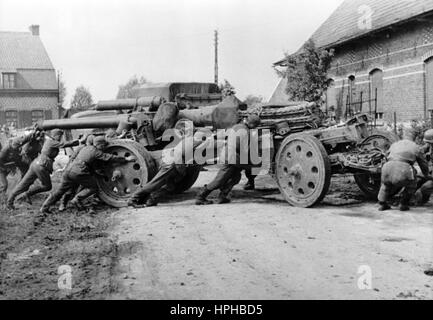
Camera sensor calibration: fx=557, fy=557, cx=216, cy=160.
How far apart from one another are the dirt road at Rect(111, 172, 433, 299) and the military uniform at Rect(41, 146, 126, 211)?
93 cm

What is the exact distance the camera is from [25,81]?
44594 mm

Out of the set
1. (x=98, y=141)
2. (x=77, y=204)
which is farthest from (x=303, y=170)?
(x=77, y=204)

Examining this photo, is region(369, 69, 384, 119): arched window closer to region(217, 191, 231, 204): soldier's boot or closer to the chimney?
region(217, 191, 231, 204): soldier's boot

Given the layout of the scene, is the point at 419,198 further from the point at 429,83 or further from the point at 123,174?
the point at 429,83

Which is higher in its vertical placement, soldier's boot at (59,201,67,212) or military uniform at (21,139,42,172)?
military uniform at (21,139,42,172)

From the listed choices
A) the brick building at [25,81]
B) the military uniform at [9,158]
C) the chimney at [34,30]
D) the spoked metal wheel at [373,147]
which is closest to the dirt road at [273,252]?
the spoked metal wheel at [373,147]

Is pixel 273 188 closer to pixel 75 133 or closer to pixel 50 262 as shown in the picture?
pixel 50 262

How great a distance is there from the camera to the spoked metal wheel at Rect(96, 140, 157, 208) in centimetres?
964

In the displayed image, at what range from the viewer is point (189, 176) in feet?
37.1

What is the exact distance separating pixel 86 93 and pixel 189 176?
182 ft

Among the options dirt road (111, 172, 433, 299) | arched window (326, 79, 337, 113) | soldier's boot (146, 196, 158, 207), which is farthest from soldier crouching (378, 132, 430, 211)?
arched window (326, 79, 337, 113)

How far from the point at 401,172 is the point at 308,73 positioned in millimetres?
14981

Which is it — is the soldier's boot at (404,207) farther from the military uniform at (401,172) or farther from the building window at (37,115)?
the building window at (37,115)
